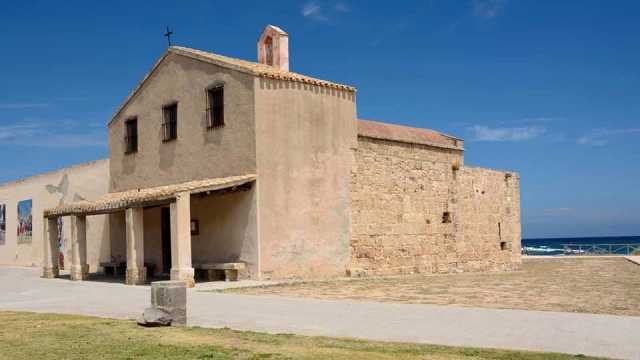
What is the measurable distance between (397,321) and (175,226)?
8841 mm

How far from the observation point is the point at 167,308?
32.7 ft

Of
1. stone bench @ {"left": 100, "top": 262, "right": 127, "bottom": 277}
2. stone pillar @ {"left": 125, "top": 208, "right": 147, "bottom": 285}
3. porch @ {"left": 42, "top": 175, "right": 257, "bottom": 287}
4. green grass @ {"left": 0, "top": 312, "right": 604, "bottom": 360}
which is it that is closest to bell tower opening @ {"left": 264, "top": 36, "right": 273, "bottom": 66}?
porch @ {"left": 42, "top": 175, "right": 257, "bottom": 287}

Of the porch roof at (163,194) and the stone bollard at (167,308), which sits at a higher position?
the porch roof at (163,194)

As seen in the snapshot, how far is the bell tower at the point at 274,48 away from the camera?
80.0 feet

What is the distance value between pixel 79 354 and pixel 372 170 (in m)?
15.4

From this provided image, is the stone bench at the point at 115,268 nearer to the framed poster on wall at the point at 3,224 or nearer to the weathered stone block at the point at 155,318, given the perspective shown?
the framed poster on wall at the point at 3,224

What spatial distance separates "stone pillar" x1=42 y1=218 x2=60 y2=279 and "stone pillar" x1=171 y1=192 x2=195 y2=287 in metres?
7.25

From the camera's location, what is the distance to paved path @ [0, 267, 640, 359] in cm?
809

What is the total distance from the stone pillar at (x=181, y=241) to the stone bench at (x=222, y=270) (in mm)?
1741

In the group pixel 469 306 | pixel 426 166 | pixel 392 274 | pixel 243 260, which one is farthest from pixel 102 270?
pixel 469 306

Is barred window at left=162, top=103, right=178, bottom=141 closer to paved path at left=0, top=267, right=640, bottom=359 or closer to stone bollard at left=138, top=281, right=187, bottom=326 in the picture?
paved path at left=0, top=267, right=640, bottom=359

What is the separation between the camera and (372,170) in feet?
72.8

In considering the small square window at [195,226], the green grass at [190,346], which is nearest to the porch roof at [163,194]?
the small square window at [195,226]

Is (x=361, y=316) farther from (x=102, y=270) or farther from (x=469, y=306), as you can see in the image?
(x=102, y=270)
